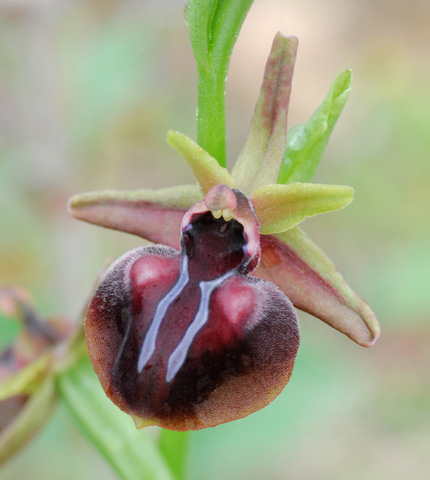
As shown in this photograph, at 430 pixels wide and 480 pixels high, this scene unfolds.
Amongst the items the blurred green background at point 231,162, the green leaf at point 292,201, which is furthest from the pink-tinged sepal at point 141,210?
the blurred green background at point 231,162

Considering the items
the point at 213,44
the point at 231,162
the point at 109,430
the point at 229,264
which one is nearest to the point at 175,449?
the point at 109,430

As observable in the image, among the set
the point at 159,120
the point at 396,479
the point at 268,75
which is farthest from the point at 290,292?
the point at 159,120

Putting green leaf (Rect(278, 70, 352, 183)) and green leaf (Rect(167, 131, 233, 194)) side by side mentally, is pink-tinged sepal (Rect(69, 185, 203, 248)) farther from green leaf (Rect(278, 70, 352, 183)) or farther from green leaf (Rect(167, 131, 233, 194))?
green leaf (Rect(278, 70, 352, 183))

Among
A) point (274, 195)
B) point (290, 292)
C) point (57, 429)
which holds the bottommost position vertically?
point (57, 429)

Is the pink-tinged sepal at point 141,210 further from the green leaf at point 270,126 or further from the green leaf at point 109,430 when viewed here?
the green leaf at point 109,430

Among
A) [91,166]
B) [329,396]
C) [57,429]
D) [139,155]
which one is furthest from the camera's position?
[139,155]

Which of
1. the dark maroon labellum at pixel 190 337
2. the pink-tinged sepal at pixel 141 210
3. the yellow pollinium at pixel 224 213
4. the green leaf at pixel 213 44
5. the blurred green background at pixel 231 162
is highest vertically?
the green leaf at pixel 213 44

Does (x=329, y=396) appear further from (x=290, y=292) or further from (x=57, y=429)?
(x=290, y=292)
